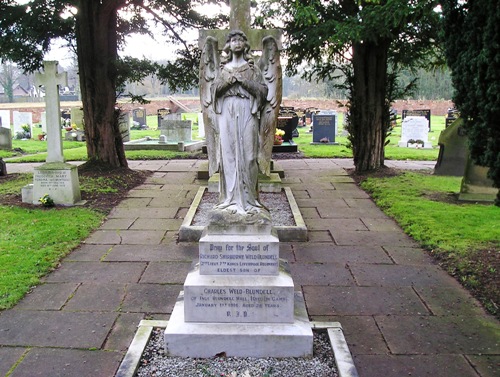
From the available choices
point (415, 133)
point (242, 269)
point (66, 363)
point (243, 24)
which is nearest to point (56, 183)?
point (243, 24)

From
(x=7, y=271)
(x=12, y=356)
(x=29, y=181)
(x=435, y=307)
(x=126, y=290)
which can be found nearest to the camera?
(x=12, y=356)

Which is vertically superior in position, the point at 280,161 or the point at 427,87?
the point at 427,87

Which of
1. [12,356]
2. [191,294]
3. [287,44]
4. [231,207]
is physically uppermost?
[287,44]

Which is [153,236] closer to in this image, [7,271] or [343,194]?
[7,271]

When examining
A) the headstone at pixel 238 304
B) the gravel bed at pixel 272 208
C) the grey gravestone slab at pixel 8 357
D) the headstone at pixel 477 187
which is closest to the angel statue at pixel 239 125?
the headstone at pixel 238 304

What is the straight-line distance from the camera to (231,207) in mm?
4074

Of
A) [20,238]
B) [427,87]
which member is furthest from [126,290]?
[427,87]

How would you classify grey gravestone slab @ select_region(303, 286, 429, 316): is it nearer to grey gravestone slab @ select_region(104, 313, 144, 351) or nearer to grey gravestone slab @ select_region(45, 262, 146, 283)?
grey gravestone slab @ select_region(104, 313, 144, 351)

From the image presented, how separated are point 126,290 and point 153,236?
1.98 m

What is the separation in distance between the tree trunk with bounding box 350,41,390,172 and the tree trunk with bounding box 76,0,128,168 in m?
5.99

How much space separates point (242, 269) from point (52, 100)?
6.40 metres

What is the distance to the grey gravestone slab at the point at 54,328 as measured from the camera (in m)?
4.06

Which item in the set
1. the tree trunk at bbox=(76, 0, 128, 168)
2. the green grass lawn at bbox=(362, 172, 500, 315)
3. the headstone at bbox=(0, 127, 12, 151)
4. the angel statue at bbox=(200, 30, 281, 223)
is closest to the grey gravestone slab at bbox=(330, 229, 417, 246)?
the green grass lawn at bbox=(362, 172, 500, 315)

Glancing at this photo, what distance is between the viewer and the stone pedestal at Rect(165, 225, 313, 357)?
3752 mm
